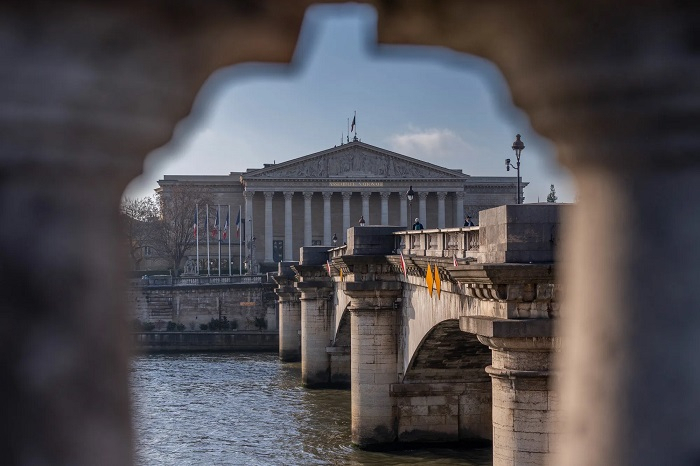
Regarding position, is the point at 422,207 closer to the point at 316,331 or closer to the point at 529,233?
the point at 316,331

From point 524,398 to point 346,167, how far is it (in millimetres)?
87281

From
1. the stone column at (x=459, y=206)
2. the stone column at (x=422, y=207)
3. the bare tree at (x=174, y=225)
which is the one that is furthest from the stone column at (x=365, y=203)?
the bare tree at (x=174, y=225)

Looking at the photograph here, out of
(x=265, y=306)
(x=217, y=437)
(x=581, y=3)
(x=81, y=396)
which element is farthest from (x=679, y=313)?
(x=265, y=306)

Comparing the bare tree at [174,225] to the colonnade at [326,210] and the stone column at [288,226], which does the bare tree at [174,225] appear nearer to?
the colonnade at [326,210]

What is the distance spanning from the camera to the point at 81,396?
261 centimetres

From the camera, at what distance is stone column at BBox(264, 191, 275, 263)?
100125mm

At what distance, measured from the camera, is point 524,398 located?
43.3 ft

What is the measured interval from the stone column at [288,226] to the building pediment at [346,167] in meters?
2.05

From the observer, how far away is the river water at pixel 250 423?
2420 cm

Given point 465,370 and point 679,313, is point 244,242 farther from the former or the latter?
point 679,313

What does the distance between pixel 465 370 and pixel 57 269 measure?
2250 centimetres

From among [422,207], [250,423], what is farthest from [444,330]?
[422,207]

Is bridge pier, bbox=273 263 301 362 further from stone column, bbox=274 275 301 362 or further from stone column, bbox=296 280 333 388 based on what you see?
stone column, bbox=296 280 333 388

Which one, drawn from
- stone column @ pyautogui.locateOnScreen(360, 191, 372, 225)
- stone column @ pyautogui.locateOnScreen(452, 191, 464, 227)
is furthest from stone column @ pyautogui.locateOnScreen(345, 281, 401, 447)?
stone column @ pyautogui.locateOnScreen(452, 191, 464, 227)
